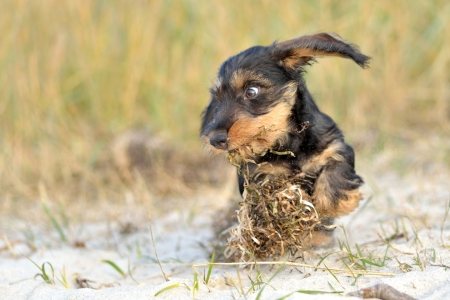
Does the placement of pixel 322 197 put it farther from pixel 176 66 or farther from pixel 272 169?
pixel 176 66

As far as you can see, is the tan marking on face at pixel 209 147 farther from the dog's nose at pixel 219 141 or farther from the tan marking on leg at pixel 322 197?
the tan marking on leg at pixel 322 197

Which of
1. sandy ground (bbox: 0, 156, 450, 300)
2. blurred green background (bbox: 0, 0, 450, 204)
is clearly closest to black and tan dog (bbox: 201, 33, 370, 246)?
sandy ground (bbox: 0, 156, 450, 300)

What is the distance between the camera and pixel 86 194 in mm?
7195

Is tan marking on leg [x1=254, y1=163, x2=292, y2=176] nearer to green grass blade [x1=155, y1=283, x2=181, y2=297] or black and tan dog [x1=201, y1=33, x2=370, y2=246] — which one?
black and tan dog [x1=201, y1=33, x2=370, y2=246]

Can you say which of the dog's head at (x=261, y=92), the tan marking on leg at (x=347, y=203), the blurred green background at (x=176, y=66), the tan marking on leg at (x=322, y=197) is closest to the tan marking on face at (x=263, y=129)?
the dog's head at (x=261, y=92)

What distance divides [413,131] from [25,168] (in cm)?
450

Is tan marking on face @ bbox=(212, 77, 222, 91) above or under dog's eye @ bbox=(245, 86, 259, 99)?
above

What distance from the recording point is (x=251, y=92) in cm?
377

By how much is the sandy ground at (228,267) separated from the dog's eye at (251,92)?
35.2 inches

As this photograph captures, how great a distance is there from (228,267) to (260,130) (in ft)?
3.70

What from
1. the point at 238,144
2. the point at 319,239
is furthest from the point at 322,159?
the point at 238,144

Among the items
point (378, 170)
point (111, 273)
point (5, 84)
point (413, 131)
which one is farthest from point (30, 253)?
point (413, 131)

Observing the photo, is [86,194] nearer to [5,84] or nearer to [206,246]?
[5,84]

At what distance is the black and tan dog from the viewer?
143 inches
